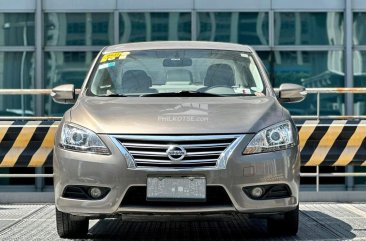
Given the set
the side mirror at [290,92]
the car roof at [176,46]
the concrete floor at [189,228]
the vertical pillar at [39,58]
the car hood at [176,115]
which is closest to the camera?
the car hood at [176,115]

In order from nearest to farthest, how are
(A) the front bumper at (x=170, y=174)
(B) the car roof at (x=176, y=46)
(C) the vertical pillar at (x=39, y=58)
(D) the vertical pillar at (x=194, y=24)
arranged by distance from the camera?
(A) the front bumper at (x=170, y=174), (B) the car roof at (x=176, y=46), (C) the vertical pillar at (x=39, y=58), (D) the vertical pillar at (x=194, y=24)

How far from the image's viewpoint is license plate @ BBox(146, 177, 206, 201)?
5.50 m

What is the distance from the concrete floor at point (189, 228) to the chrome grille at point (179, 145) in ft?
1.38

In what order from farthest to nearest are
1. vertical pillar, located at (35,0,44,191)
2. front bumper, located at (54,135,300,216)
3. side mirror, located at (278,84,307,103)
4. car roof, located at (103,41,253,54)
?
vertical pillar, located at (35,0,44,191), car roof, located at (103,41,253,54), side mirror, located at (278,84,307,103), front bumper, located at (54,135,300,216)

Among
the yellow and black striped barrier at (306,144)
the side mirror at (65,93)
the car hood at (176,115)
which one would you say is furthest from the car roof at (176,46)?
the yellow and black striped barrier at (306,144)

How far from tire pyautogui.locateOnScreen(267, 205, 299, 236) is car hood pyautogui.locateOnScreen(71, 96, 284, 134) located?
0.91 metres

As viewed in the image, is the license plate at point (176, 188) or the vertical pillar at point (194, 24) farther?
the vertical pillar at point (194, 24)

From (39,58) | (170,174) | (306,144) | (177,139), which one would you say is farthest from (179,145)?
(39,58)

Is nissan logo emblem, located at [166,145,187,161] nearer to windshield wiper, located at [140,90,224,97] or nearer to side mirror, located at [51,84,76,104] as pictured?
windshield wiper, located at [140,90,224,97]

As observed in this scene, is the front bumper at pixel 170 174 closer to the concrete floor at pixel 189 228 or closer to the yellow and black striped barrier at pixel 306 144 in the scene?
the concrete floor at pixel 189 228

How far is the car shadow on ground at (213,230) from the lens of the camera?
6473 millimetres

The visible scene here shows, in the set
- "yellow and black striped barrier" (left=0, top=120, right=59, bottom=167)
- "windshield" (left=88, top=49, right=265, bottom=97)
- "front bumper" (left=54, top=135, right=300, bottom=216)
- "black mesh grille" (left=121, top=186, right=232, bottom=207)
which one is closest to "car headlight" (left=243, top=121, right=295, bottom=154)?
"front bumper" (left=54, top=135, right=300, bottom=216)

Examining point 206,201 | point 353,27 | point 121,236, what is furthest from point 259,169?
point 353,27

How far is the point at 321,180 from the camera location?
13.2m
